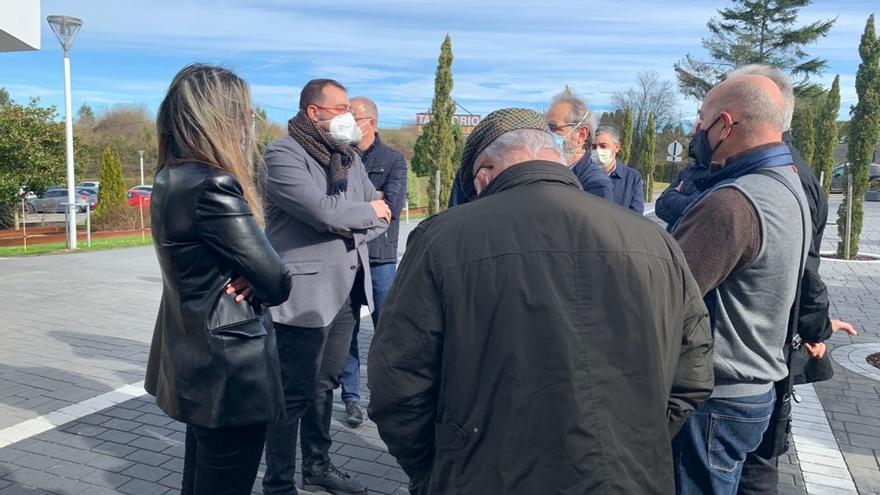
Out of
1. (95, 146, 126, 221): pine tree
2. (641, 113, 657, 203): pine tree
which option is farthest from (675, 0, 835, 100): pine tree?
(95, 146, 126, 221): pine tree

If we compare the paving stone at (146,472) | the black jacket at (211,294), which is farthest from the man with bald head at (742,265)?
the paving stone at (146,472)

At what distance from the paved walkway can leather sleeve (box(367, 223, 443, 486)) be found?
82.1 inches

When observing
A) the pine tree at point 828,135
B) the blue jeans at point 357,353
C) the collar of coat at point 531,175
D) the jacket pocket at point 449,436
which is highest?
the pine tree at point 828,135

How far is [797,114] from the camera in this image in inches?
1178

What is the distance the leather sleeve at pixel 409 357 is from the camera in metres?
1.58

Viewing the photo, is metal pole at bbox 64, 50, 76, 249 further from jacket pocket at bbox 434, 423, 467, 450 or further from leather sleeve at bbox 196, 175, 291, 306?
jacket pocket at bbox 434, 423, 467, 450

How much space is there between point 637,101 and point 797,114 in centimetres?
3239

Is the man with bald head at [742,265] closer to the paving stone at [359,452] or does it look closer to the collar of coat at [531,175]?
the collar of coat at [531,175]

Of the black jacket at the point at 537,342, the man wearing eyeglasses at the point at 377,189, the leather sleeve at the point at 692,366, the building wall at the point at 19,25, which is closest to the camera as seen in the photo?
the black jacket at the point at 537,342

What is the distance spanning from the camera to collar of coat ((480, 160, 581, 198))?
64.9 inches

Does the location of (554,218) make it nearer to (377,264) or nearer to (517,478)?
(517,478)

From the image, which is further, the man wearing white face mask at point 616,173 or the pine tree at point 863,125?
the pine tree at point 863,125

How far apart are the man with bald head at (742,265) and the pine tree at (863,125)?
39.2 ft

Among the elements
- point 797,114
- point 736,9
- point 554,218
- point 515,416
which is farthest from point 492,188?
point 736,9
